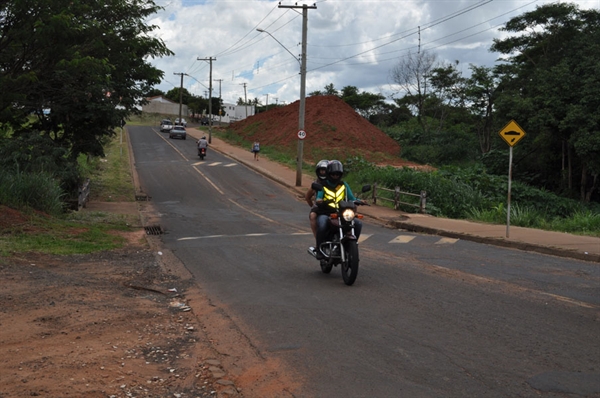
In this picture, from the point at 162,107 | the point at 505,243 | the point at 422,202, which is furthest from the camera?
the point at 162,107

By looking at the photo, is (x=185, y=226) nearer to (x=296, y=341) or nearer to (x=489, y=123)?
(x=296, y=341)

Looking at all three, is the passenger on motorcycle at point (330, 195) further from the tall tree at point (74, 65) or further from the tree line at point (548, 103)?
the tree line at point (548, 103)

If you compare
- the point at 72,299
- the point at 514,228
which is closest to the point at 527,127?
the point at 514,228

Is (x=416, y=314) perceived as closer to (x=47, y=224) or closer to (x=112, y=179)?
(x=47, y=224)

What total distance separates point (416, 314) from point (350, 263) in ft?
5.90

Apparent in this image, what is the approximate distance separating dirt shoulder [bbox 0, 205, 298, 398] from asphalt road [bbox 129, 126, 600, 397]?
1.20 feet

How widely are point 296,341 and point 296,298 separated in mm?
2057

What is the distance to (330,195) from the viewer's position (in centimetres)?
959

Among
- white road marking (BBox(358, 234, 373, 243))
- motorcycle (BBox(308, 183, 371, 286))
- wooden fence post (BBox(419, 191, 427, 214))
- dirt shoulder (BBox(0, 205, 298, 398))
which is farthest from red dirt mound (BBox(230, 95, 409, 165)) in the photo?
dirt shoulder (BBox(0, 205, 298, 398))

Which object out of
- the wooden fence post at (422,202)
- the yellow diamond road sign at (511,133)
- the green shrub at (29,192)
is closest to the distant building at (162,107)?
the wooden fence post at (422,202)

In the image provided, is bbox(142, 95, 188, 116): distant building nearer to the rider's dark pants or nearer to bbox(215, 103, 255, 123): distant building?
bbox(215, 103, 255, 123): distant building

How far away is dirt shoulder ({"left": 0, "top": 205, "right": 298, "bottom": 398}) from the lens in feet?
16.3

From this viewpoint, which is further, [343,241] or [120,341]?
[343,241]

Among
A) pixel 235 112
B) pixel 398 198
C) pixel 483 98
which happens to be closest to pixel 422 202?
pixel 398 198
